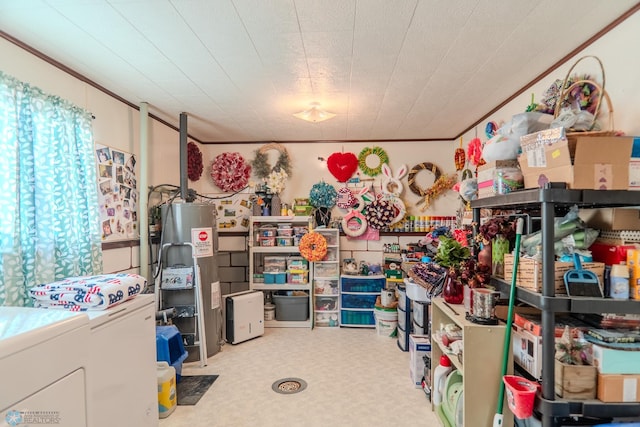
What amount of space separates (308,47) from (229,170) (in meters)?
2.69

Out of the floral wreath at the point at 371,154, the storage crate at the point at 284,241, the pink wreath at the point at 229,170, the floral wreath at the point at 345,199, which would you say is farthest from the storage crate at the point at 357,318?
the pink wreath at the point at 229,170

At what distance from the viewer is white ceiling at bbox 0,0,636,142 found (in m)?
1.65

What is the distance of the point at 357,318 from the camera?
413cm

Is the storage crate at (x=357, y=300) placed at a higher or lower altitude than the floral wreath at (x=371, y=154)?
lower

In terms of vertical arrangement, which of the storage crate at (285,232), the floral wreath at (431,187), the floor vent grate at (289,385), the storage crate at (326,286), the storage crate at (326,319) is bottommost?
the floor vent grate at (289,385)

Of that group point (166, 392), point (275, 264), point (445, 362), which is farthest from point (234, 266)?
point (445, 362)

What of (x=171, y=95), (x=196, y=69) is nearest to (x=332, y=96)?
(x=196, y=69)

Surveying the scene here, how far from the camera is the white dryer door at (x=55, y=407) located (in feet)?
2.94

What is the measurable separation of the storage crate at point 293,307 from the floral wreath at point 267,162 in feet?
5.44

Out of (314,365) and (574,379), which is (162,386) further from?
(574,379)

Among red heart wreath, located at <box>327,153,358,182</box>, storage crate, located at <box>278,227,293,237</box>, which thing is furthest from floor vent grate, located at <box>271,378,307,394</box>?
red heart wreath, located at <box>327,153,358,182</box>

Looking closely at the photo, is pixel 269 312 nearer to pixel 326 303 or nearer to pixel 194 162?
pixel 326 303

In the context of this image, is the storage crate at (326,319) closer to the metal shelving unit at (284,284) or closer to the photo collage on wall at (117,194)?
the metal shelving unit at (284,284)

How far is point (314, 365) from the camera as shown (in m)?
3.04
